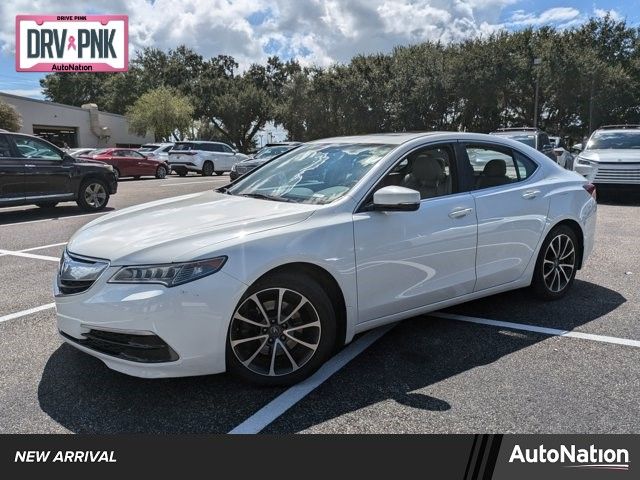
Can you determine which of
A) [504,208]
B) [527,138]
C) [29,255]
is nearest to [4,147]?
[29,255]

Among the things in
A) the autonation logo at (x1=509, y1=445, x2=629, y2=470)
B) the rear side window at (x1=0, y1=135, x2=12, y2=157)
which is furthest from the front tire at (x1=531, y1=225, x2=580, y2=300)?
the rear side window at (x1=0, y1=135, x2=12, y2=157)

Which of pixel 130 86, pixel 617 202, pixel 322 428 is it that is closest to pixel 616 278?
pixel 322 428

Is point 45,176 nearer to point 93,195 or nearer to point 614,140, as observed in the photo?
point 93,195

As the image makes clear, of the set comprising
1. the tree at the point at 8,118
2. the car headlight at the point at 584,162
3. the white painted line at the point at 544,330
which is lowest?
the white painted line at the point at 544,330

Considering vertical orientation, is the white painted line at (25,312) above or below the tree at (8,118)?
below

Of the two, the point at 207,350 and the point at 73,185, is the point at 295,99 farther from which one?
the point at 207,350

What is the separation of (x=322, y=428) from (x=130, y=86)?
211 feet

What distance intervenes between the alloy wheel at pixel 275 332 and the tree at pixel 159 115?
1856 inches

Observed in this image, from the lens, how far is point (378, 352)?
3889mm

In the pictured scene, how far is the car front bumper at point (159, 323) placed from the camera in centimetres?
291

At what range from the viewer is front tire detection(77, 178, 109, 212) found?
1157 cm

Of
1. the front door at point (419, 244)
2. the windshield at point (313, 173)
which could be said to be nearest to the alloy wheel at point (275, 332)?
the front door at point (419, 244)

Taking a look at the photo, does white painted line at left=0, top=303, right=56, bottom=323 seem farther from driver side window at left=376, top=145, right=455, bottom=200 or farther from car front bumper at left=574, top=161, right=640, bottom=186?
car front bumper at left=574, top=161, right=640, bottom=186

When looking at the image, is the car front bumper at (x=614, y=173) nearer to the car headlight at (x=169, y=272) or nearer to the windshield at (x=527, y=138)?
the windshield at (x=527, y=138)
